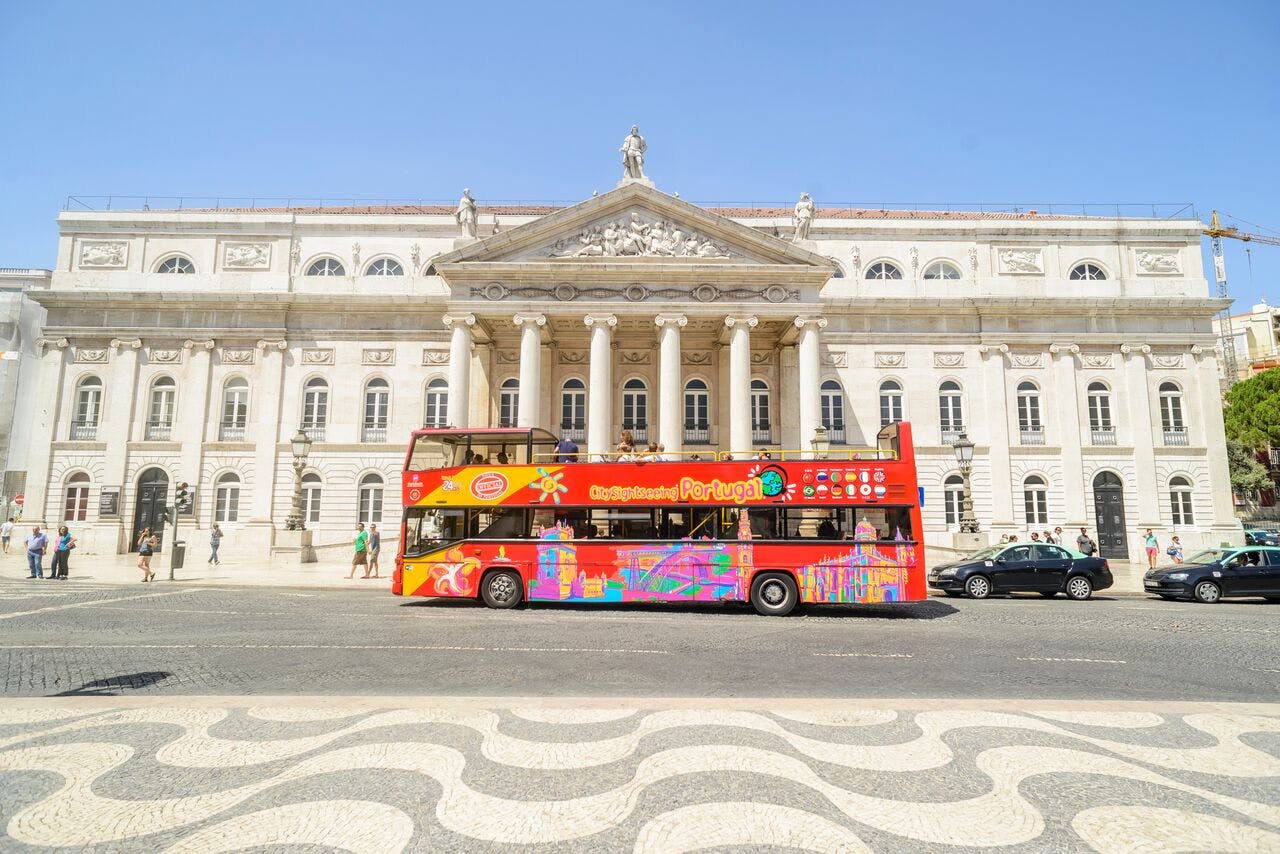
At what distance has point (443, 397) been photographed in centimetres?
3084

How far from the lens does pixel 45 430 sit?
29812mm

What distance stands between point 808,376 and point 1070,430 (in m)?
13.4

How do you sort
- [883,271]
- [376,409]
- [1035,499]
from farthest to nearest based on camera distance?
[883,271] → [376,409] → [1035,499]

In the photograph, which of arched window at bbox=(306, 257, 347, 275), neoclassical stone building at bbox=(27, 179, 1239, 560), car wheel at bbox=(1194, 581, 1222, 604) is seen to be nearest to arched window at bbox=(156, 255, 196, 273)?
neoclassical stone building at bbox=(27, 179, 1239, 560)

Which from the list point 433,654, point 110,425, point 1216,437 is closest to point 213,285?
point 110,425

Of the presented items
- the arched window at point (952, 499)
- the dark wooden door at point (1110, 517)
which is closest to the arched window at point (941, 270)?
the arched window at point (952, 499)

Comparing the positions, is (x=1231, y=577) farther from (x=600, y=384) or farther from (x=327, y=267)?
(x=327, y=267)

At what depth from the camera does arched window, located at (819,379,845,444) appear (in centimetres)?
3058

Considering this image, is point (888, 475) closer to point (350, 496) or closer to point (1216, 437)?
point (350, 496)

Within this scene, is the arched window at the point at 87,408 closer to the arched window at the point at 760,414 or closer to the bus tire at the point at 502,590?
the bus tire at the point at 502,590

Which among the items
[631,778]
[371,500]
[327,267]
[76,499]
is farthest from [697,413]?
[76,499]

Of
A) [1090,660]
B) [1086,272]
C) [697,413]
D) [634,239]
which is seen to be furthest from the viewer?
[1086,272]

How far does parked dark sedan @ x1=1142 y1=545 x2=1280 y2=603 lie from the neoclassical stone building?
13.1 meters

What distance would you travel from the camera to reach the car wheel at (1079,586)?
55.5 ft
